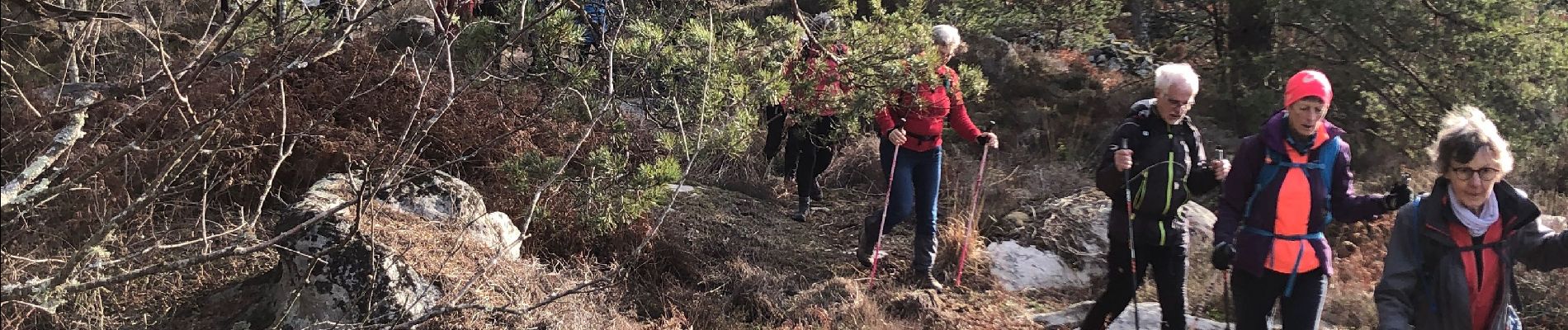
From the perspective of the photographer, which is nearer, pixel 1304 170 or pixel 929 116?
pixel 1304 170

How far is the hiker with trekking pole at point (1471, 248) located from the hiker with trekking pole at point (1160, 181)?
0.76 meters

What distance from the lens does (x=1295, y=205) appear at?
10.2 ft

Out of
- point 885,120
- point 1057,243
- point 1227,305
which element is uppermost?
point 885,120

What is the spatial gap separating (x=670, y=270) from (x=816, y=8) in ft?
28.1

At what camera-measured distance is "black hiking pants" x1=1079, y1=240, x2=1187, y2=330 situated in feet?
11.9

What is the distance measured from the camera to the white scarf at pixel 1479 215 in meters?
2.71

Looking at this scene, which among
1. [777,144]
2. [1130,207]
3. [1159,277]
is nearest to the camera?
[1130,207]

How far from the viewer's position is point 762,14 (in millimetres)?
11367

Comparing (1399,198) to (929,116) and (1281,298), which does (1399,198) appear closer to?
(1281,298)

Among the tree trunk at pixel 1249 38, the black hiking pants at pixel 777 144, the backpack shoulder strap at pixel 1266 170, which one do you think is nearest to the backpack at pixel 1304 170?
the backpack shoulder strap at pixel 1266 170

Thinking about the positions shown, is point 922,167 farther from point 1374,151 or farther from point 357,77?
point 1374,151

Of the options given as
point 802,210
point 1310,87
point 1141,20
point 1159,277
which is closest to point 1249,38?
point 1141,20

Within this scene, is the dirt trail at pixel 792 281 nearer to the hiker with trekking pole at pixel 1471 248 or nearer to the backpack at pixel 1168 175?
the backpack at pixel 1168 175

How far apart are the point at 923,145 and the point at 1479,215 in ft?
7.78
